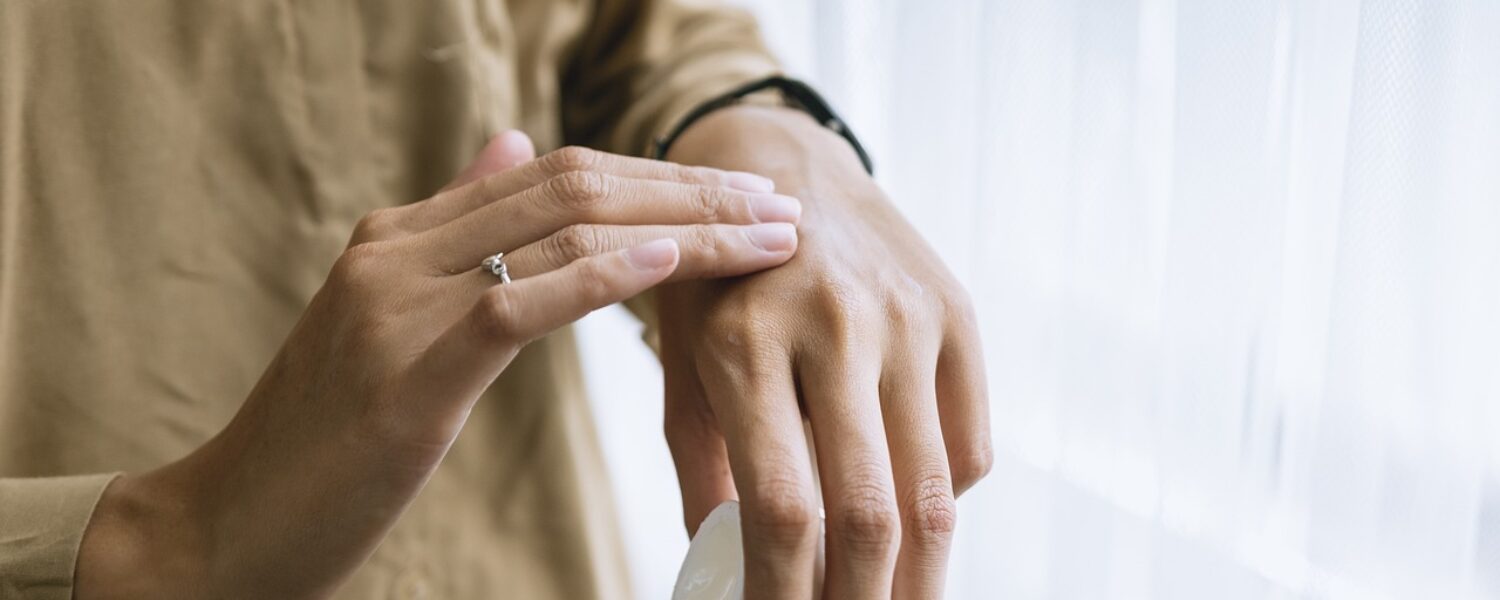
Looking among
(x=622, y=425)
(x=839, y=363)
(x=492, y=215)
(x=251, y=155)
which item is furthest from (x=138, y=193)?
(x=622, y=425)

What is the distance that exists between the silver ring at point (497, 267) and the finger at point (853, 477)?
18 cm

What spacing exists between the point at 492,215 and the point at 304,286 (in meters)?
0.35

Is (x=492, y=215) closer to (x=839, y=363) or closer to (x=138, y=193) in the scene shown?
(x=839, y=363)

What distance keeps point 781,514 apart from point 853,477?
0.15 feet

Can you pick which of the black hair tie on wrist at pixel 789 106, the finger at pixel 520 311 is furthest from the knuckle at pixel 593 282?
the black hair tie on wrist at pixel 789 106

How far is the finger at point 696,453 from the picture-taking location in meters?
0.67

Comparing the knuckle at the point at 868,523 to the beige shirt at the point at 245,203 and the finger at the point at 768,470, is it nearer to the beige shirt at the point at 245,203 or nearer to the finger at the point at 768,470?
the finger at the point at 768,470

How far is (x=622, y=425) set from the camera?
1.54 m

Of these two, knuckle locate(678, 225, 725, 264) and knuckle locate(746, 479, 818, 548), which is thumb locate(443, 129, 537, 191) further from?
knuckle locate(746, 479, 818, 548)

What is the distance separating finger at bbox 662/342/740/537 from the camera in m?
0.67

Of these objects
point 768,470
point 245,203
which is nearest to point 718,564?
point 768,470

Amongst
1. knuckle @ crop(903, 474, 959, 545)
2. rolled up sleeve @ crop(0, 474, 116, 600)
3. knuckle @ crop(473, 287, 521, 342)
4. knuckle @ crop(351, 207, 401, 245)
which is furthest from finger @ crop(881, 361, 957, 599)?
rolled up sleeve @ crop(0, 474, 116, 600)

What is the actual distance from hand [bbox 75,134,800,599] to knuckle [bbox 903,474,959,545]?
0.56 ft

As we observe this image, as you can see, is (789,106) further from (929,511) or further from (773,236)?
(929,511)
